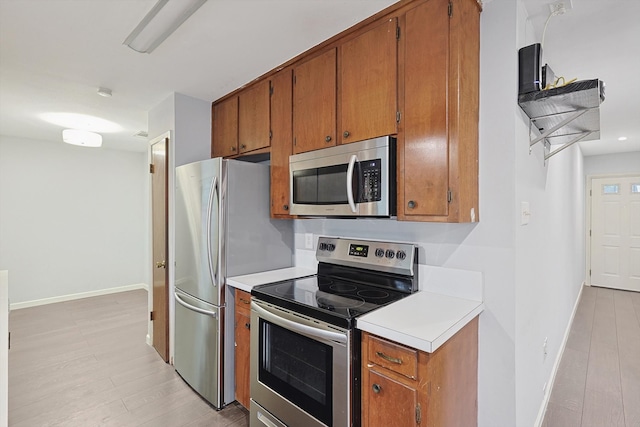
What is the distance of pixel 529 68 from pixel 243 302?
2.09 meters

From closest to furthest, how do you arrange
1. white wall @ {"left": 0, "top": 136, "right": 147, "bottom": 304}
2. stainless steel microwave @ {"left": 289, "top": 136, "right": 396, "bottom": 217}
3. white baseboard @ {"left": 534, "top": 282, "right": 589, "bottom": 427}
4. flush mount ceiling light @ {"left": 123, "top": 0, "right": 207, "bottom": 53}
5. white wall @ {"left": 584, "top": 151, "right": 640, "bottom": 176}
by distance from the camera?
flush mount ceiling light @ {"left": 123, "top": 0, "right": 207, "bottom": 53}, stainless steel microwave @ {"left": 289, "top": 136, "right": 396, "bottom": 217}, white baseboard @ {"left": 534, "top": 282, "right": 589, "bottom": 427}, white wall @ {"left": 0, "top": 136, "right": 147, "bottom": 304}, white wall @ {"left": 584, "top": 151, "right": 640, "bottom": 176}

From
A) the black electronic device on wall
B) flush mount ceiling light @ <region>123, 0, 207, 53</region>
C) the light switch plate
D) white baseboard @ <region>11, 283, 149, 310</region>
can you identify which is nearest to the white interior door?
the light switch plate

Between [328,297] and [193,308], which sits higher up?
[328,297]

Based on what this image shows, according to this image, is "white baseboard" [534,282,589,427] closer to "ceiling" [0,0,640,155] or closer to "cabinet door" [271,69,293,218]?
"cabinet door" [271,69,293,218]

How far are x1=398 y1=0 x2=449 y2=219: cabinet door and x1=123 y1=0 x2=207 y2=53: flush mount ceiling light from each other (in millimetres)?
1062

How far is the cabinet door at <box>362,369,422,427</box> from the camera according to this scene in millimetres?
1267

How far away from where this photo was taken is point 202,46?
2082 millimetres

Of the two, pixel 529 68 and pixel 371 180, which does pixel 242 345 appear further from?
pixel 529 68

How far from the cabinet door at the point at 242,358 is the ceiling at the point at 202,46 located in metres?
1.79

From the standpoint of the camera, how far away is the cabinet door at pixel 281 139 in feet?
7.44

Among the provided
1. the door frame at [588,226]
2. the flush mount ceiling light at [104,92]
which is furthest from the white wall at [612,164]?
the flush mount ceiling light at [104,92]

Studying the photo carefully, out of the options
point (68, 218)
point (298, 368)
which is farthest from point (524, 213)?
point (68, 218)

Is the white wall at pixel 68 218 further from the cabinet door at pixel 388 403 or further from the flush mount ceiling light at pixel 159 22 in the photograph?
the cabinet door at pixel 388 403

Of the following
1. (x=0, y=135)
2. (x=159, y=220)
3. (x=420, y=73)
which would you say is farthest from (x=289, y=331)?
(x=0, y=135)
